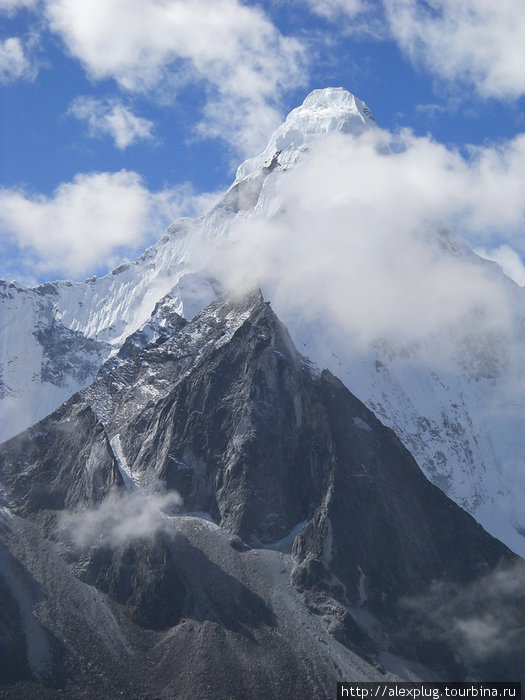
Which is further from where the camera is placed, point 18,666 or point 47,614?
point 47,614

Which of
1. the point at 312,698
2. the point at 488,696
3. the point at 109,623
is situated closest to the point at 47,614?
the point at 109,623

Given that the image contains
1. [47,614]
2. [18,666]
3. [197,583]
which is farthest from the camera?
[197,583]

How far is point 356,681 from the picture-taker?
183 m

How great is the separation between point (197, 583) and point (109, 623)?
59.5ft

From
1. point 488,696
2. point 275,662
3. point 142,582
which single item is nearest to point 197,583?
point 142,582

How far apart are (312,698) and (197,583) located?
3202 cm

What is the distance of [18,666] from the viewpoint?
174m

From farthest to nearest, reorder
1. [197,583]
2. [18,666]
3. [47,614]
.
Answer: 1. [197,583]
2. [47,614]
3. [18,666]

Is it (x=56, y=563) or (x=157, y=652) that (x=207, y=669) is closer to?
(x=157, y=652)

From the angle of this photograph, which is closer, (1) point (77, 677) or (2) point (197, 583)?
(1) point (77, 677)

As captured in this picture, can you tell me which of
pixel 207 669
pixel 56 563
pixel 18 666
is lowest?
pixel 18 666

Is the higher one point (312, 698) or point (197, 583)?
point (197, 583)

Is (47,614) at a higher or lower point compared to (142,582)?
lower

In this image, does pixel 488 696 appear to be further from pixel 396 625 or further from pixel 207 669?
pixel 207 669
